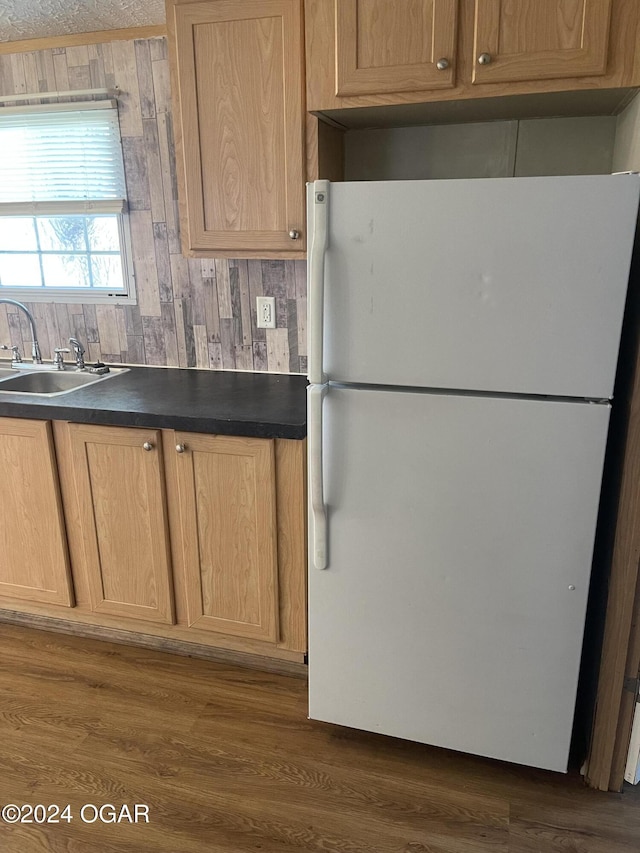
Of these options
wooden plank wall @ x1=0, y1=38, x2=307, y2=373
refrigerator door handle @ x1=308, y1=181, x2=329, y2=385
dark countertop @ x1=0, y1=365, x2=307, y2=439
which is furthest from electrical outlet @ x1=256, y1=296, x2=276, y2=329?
refrigerator door handle @ x1=308, y1=181, x2=329, y2=385

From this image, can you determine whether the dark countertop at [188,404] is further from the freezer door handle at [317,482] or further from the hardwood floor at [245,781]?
the hardwood floor at [245,781]

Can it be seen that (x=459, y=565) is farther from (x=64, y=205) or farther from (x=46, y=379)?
(x=64, y=205)

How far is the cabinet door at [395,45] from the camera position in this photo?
1714mm

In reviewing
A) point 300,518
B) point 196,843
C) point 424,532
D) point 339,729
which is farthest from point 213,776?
point 424,532

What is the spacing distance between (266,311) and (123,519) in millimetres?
934

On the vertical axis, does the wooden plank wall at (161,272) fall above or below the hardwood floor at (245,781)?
above

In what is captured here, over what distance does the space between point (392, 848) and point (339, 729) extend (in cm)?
43

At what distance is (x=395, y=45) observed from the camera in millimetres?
1762

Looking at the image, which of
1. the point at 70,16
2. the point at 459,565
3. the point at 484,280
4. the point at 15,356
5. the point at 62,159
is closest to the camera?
the point at 484,280

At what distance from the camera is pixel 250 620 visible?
2.12 m

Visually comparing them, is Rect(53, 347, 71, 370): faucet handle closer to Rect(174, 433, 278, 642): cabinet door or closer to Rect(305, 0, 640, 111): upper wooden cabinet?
Rect(174, 433, 278, 642): cabinet door

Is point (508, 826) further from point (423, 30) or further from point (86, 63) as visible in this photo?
point (86, 63)

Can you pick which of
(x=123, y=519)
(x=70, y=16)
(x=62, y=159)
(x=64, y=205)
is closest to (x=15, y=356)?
(x=64, y=205)

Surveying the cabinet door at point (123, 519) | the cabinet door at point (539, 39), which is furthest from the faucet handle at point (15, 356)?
the cabinet door at point (539, 39)
